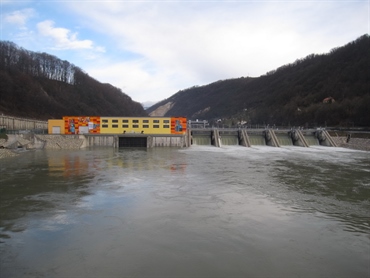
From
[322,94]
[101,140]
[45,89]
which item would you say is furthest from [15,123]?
[322,94]

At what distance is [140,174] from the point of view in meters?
20.1

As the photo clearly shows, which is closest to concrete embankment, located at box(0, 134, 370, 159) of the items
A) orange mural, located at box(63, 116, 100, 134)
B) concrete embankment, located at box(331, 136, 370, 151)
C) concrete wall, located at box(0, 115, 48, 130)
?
concrete embankment, located at box(331, 136, 370, 151)

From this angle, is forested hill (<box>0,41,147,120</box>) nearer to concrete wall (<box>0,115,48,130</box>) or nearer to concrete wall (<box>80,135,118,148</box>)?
concrete wall (<box>0,115,48,130</box>)

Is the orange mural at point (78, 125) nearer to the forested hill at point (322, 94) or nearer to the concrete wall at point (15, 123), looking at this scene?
the concrete wall at point (15, 123)

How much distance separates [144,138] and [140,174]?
23300 mm

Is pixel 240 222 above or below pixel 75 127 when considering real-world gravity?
below

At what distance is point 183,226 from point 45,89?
283ft

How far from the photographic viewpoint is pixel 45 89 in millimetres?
85000

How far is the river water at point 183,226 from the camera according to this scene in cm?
727

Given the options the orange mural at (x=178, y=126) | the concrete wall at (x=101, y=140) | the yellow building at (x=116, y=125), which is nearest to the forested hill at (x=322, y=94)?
the orange mural at (x=178, y=126)

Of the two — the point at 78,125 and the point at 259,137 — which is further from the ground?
the point at 78,125

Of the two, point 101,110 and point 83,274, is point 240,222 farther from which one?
point 101,110

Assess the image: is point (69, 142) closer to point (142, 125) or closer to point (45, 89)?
point (142, 125)

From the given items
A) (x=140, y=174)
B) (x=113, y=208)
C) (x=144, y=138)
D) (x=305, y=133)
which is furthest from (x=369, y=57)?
(x=113, y=208)
